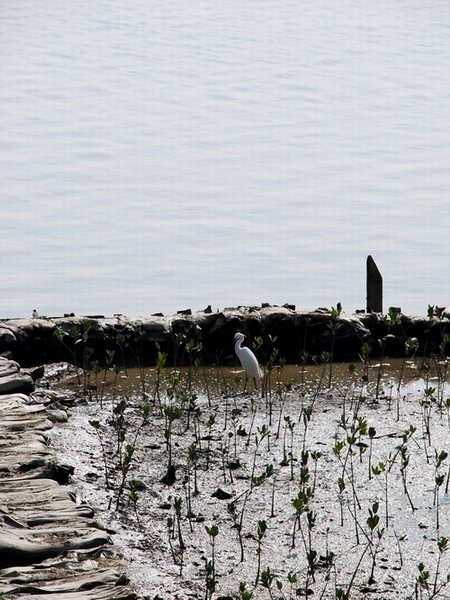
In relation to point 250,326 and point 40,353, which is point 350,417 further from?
point 40,353

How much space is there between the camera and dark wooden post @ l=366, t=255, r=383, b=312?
49.0 feet

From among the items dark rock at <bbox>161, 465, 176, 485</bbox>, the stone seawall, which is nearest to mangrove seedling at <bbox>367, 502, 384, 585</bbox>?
dark rock at <bbox>161, 465, 176, 485</bbox>

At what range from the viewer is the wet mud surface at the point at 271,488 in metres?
7.04

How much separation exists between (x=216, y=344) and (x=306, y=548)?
23.0ft

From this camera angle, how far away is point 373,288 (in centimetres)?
1503

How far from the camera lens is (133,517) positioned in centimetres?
805

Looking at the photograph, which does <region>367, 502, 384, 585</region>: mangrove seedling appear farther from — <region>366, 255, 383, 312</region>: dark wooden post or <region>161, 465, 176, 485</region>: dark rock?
<region>366, 255, 383, 312</region>: dark wooden post

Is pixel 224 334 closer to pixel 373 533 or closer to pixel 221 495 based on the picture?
pixel 221 495

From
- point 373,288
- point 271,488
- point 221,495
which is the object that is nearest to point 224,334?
point 373,288

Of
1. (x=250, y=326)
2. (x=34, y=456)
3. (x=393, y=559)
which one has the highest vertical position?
(x=250, y=326)

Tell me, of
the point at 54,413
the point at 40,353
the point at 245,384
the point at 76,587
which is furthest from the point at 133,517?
the point at 40,353

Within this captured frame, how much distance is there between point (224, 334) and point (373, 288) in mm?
2496

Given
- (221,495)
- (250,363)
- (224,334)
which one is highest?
(224,334)

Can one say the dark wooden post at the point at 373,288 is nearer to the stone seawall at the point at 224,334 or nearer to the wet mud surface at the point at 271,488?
the stone seawall at the point at 224,334
